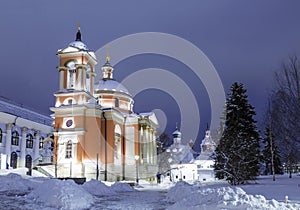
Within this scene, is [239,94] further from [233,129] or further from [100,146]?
[100,146]

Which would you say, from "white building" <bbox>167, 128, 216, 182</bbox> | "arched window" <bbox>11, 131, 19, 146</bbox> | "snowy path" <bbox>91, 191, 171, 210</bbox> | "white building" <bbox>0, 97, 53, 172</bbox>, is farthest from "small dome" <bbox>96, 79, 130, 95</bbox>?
"snowy path" <bbox>91, 191, 171, 210</bbox>

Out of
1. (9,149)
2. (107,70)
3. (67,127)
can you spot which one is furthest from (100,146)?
(107,70)

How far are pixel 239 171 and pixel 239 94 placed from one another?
8561 mm

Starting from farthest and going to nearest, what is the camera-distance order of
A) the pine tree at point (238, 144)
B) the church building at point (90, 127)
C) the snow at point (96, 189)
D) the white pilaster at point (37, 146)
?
the white pilaster at point (37, 146)
the church building at point (90, 127)
the pine tree at point (238, 144)
the snow at point (96, 189)

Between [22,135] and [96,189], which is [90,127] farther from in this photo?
[96,189]

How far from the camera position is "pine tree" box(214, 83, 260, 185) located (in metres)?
22.2

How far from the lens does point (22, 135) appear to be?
4069 cm

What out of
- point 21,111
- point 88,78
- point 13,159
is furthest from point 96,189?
point 21,111

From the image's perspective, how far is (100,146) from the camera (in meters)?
33.9

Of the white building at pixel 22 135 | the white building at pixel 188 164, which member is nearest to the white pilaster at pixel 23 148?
the white building at pixel 22 135

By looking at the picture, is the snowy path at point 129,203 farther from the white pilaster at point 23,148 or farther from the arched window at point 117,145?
the white pilaster at point 23,148

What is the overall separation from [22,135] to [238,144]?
28.8 meters

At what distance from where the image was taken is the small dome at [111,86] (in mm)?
43250

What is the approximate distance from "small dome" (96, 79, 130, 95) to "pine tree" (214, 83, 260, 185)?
62.4 feet
